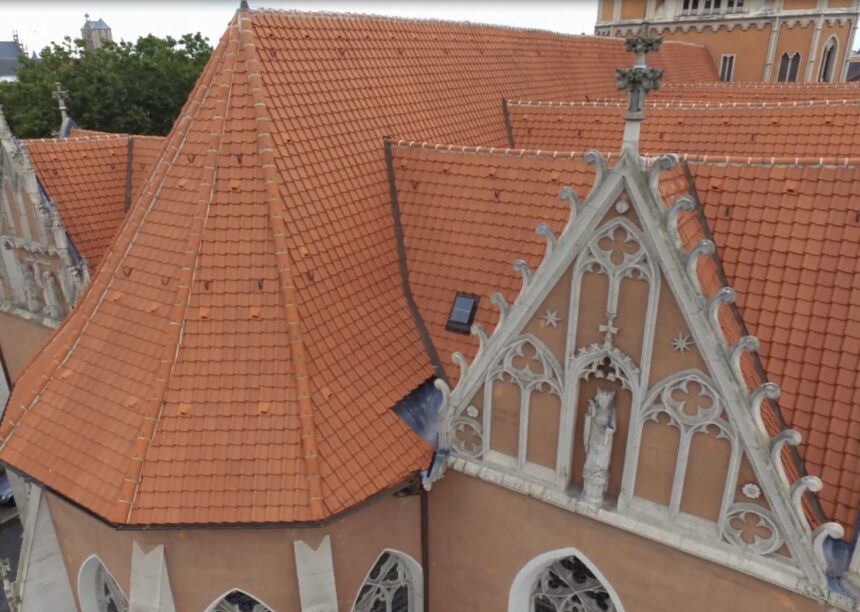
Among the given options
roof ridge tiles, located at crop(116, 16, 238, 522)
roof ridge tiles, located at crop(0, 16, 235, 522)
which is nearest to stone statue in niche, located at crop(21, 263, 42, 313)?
roof ridge tiles, located at crop(0, 16, 235, 522)

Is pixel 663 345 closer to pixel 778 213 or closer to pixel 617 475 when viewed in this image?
pixel 617 475

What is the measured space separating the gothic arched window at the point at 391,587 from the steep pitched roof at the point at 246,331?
7.60ft

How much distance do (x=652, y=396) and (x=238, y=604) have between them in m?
6.54

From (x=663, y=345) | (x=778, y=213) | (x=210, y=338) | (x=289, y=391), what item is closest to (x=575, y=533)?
(x=663, y=345)

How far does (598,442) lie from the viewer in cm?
773

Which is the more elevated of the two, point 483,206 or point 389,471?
point 483,206

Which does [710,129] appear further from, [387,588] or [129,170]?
[129,170]

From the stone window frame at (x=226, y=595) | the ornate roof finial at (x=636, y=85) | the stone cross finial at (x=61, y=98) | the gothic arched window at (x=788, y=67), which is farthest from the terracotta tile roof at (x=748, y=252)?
the gothic arched window at (x=788, y=67)

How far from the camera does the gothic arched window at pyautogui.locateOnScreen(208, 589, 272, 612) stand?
845 centimetres

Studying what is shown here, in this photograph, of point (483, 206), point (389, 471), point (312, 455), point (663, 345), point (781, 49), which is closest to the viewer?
point (663, 345)

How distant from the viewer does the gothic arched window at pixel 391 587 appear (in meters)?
9.64

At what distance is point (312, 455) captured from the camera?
25.0ft

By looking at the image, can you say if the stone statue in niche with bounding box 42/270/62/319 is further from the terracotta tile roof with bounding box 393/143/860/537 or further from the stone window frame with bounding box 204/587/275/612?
the stone window frame with bounding box 204/587/275/612

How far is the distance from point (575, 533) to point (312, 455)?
3.84 m
